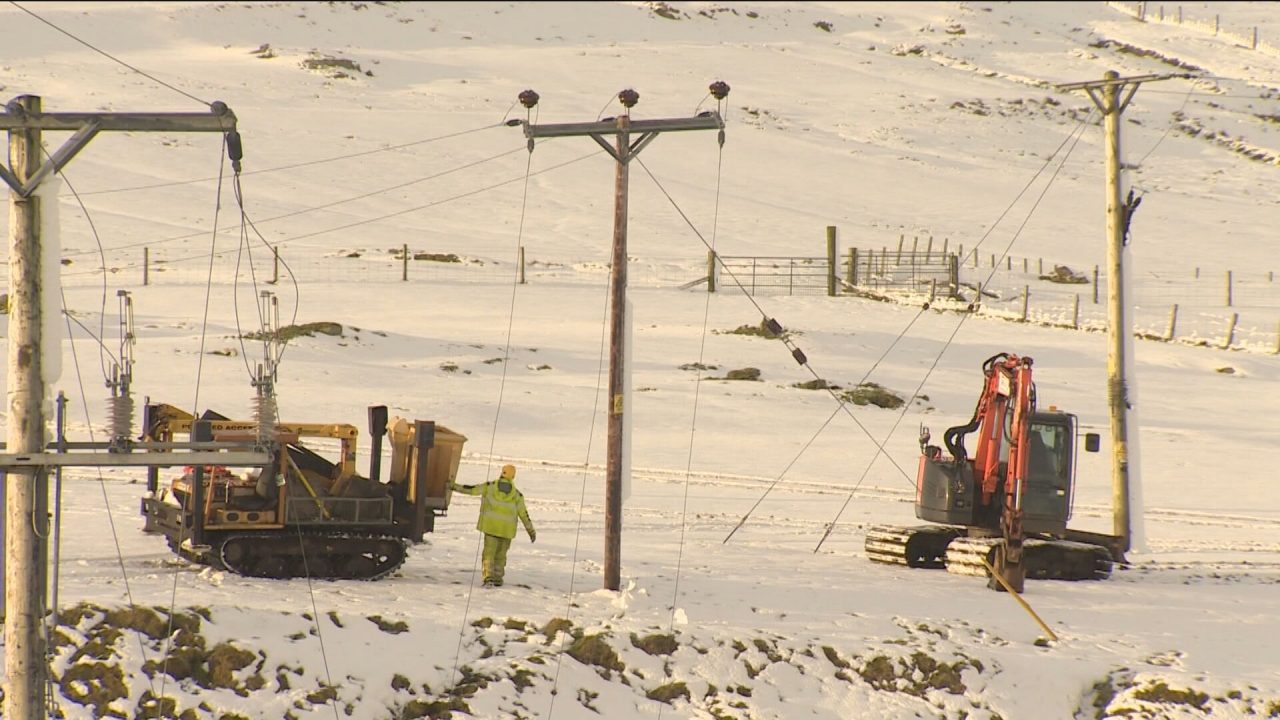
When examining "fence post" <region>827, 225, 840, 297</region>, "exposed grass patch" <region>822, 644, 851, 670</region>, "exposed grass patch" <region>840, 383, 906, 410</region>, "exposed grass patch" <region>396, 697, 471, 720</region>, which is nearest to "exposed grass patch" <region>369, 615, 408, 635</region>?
"exposed grass patch" <region>396, 697, 471, 720</region>

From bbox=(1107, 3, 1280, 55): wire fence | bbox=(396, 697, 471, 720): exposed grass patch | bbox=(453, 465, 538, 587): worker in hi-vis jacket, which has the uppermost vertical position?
bbox=(1107, 3, 1280, 55): wire fence

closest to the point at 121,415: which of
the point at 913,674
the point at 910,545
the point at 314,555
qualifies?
the point at 314,555

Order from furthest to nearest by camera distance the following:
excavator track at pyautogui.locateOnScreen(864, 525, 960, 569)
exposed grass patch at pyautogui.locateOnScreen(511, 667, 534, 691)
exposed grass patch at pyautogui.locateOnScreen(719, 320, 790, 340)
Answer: exposed grass patch at pyautogui.locateOnScreen(719, 320, 790, 340) → excavator track at pyautogui.locateOnScreen(864, 525, 960, 569) → exposed grass patch at pyautogui.locateOnScreen(511, 667, 534, 691)

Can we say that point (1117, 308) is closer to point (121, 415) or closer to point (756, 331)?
point (121, 415)

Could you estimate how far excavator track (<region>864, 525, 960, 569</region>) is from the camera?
75.0 feet

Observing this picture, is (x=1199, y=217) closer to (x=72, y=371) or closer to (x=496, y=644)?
(x=72, y=371)

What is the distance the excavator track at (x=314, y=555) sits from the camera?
1877 centimetres

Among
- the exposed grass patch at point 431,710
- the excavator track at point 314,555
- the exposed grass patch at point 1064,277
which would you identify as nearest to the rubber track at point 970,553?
the excavator track at point 314,555

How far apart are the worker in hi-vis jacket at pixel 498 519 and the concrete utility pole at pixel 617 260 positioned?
1.06m

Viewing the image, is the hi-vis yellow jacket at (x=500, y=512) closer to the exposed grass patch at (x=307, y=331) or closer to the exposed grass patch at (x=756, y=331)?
the exposed grass patch at (x=307, y=331)

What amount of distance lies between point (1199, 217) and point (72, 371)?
5273 cm

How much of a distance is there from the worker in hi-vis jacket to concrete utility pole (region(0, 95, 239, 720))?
776 cm

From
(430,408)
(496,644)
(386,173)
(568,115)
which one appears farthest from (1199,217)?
(496,644)

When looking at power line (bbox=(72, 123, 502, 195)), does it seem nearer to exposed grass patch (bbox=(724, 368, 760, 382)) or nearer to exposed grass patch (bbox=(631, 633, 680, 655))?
exposed grass patch (bbox=(724, 368, 760, 382))
